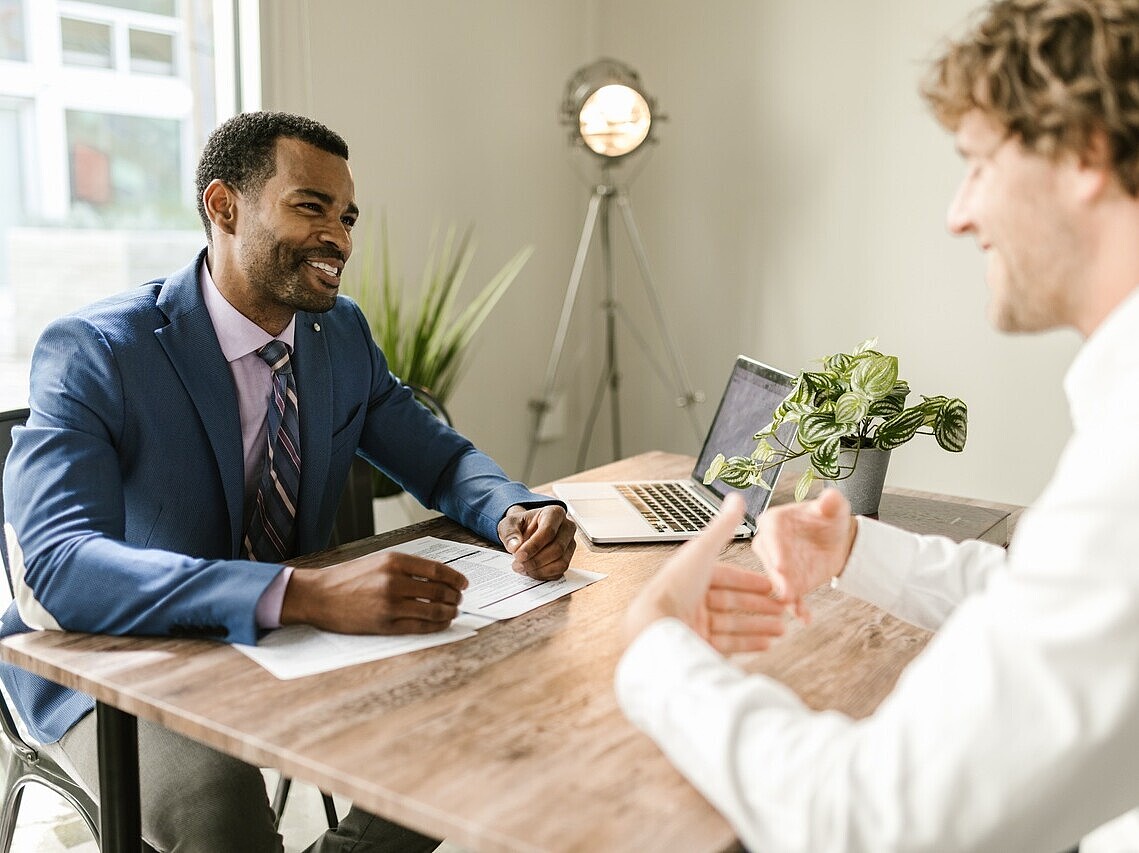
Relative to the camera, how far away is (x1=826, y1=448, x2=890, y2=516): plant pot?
173cm

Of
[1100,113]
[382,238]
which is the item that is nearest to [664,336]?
[382,238]

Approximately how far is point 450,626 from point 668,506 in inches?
26.5

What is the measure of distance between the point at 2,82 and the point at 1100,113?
2305mm

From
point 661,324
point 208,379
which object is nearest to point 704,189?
point 661,324

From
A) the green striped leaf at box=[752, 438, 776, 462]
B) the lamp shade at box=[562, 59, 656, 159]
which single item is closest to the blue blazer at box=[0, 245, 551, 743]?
the green striped leaf at box=[752, 438, 776, 462]

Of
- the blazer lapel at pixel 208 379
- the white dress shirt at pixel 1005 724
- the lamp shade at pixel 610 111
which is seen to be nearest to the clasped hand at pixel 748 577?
the white dress shirt at pixel 1005 724

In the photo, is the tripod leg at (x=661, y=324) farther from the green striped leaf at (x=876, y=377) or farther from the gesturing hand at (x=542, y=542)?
the gesturing hand at (x=542, y=542)

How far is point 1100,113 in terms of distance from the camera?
817mm

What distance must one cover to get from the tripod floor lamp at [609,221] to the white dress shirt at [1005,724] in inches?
107

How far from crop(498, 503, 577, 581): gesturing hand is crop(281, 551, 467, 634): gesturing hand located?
0.23 meters

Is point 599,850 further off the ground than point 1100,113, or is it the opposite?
point 1100,113

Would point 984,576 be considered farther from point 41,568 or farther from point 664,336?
point 664,336

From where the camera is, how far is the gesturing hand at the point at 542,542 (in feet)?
4.71

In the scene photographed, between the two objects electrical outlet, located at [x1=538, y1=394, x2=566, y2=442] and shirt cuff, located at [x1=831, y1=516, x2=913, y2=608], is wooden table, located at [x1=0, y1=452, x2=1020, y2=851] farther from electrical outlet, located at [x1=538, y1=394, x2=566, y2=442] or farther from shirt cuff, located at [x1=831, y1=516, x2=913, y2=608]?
electrical outlet, located at [x1=538, y1=394, x2=566, y2=442]
